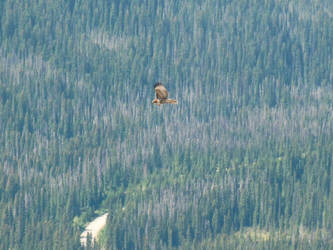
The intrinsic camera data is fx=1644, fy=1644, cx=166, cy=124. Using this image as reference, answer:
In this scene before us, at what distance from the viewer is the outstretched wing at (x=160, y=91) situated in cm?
17759

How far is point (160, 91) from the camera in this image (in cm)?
17988

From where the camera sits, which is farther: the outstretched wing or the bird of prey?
the bird of prey

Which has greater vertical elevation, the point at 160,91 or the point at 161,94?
the point at 160,91

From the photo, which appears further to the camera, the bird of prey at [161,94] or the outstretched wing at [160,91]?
the bird of prey at [161,94]

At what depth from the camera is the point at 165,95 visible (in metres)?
182

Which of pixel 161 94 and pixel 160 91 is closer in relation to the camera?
pixel 160 91

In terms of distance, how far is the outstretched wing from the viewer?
583ft
